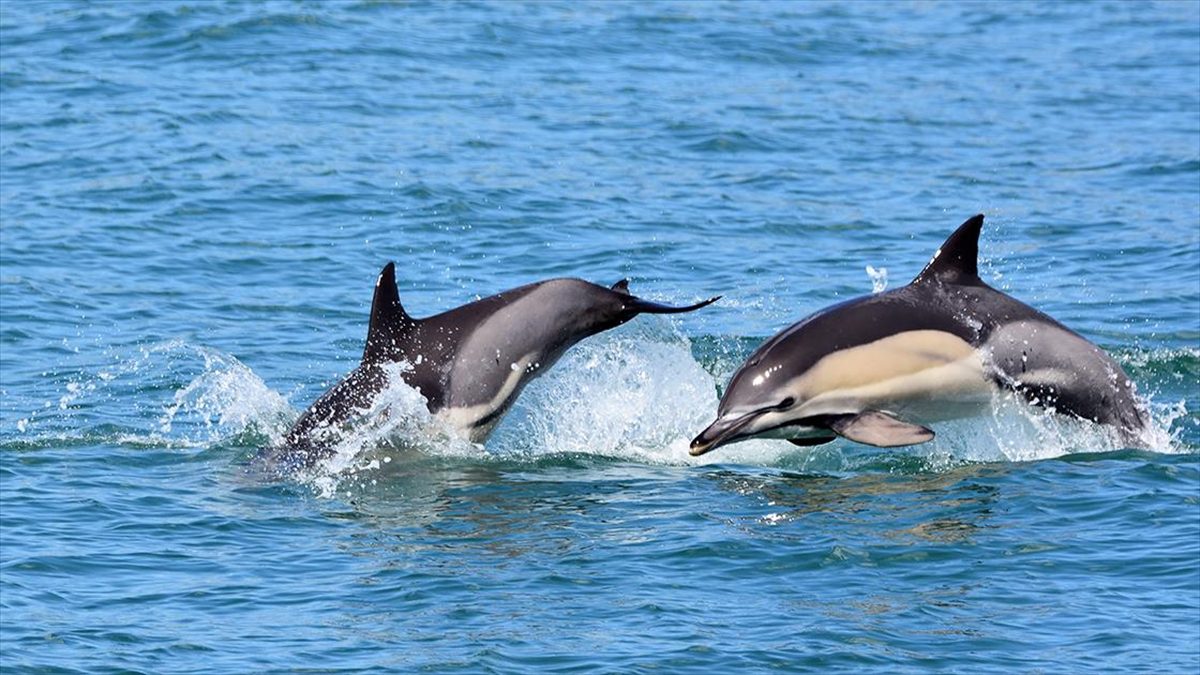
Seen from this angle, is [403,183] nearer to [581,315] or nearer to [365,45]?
[365,45]

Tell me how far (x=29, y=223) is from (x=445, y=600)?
Answer: 40.3 feet

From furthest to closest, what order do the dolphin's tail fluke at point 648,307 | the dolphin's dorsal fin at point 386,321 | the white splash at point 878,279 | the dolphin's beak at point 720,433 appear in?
the white splash at point 878,279 < the dolphin's dorsal fin at point 386,321 < the dolphin's tail fluke at point 648,307 < the dolphin's beak at point 720,433

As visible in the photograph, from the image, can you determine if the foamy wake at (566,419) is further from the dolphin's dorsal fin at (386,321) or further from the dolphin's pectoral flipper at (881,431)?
the dolphin's pectoral flipper at (881,431)

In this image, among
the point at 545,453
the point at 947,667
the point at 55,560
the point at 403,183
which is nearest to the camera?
the point at 947,667

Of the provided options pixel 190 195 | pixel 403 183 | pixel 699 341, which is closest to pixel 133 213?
pixel 190 195

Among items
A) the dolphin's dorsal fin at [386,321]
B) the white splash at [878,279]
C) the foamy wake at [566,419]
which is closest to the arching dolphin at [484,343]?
the dolphin's dorsal fin at [386,321]

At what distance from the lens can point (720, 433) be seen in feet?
45.4

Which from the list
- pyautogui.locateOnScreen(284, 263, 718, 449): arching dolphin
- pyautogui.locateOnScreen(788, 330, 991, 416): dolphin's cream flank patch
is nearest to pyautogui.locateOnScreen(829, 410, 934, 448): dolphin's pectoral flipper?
pyautogui.locateOnScreen(788, 330, 991, 416): dolphin's cream flank patch

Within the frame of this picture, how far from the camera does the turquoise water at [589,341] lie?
12.1m

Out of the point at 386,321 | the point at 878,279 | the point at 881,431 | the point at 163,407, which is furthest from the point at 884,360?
the point at 163,407

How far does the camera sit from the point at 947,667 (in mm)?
11312

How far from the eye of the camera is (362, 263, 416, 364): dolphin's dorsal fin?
47.6ft

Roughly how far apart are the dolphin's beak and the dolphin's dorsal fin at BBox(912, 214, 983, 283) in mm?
1569

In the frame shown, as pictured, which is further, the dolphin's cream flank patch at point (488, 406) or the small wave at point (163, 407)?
the small wave at point (163, 407)
